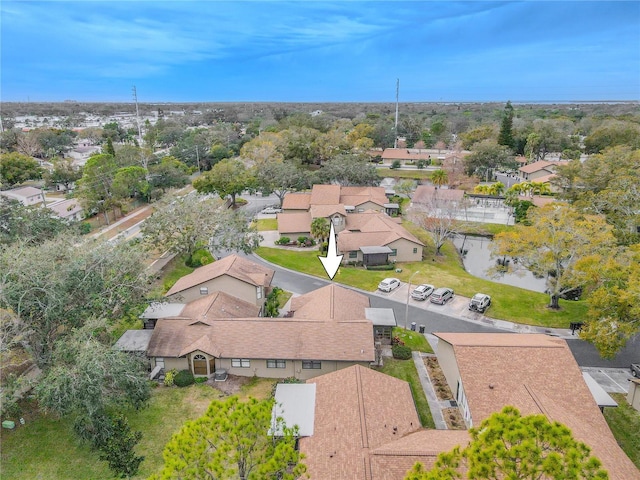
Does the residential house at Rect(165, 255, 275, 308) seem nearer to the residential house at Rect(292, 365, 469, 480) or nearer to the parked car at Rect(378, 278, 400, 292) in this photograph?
the residential house at Rect(292, 365, 469, 480)

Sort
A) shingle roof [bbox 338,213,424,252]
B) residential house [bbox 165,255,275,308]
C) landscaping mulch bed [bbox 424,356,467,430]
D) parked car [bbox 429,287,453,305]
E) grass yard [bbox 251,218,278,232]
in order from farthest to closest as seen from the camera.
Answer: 1. grass yard [bbox 251,218,278,232]
2. shingle roof [bbox 338,213,424,252]
3. parked car [bbox 429,287,453,305]
4. residential house [bbox 165,255,275,308]
5. landscaping mulch bed [bbox 424,356,467,430]

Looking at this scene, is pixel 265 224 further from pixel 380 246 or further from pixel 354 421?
pixel 354 421

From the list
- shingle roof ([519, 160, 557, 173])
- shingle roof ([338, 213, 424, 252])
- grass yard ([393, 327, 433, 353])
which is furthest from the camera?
shingle roof ([519, 160, 557, 173])

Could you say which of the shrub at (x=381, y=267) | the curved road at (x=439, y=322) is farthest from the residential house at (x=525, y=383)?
the shrub at (x=381, y=267)

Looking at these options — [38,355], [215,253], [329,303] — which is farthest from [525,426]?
[215,253]

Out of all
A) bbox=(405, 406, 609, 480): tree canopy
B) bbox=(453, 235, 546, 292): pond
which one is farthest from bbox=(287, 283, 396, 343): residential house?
bbox=(405, 406, 609, 480): tree canopy

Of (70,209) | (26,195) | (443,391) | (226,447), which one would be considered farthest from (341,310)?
(26,195)

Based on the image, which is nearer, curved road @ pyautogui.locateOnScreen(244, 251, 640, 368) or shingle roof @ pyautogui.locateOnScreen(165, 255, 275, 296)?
curved road @ pyautogui.locateOnScreen(244, 251, 640, 368)

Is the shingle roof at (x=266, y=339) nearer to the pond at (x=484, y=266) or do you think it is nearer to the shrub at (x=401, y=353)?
the shrub at (x=401, y=353)

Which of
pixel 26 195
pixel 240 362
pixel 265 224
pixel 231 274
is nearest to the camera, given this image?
pixel 240 362
